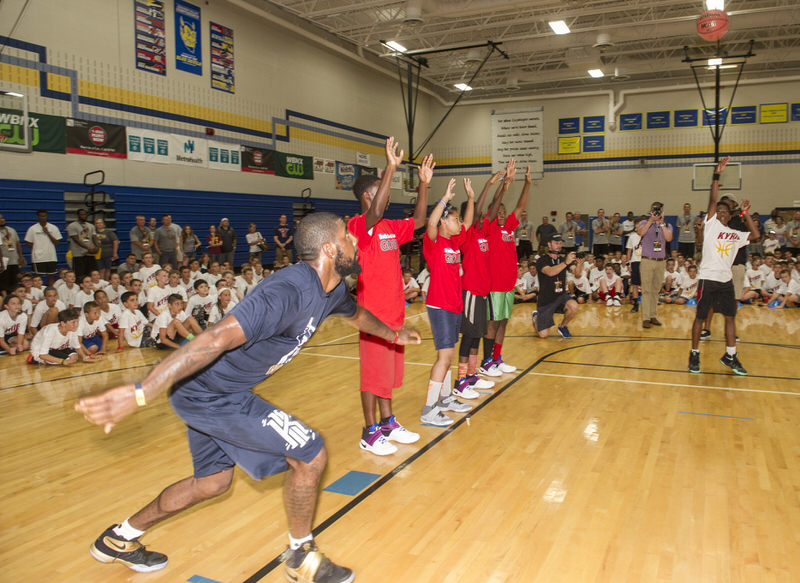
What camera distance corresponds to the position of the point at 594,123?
75.5 ft

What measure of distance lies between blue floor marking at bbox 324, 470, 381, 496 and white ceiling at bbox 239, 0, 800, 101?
526 inches

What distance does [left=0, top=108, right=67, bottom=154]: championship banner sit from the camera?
10.5 meters

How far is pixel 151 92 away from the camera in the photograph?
1315 centimetres

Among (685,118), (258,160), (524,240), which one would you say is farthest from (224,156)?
(685,118)

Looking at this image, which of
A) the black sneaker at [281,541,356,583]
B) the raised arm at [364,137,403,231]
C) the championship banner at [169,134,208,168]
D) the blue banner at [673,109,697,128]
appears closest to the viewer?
the black sneaker at [281,541,356,583]

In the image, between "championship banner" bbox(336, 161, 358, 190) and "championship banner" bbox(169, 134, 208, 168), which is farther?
"championship banner" bbox(336, 161, 358, 190)

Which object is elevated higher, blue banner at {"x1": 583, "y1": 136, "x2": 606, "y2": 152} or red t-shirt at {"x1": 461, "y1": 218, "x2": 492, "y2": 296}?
blue banner at {"x1": 583, "y1": 136, "x2": 606, "y2": 152}

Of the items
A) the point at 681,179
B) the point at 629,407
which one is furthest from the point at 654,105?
the point at 629,407

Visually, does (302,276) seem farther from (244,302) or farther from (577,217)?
(577,217)

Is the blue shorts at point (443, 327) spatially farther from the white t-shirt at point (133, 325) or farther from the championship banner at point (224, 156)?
the championship banner at point (224, 156)

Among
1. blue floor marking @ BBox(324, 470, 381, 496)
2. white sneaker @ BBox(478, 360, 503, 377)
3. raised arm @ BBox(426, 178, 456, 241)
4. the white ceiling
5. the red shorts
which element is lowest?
blue floor marking @ BBox(324, 470, 381, 496)

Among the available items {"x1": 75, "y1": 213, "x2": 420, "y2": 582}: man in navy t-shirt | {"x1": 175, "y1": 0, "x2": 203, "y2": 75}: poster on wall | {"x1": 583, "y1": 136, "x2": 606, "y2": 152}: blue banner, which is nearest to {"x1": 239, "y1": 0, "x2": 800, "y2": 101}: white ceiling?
{"x1": 175, "y1": 0, "x2": 203, "y2": 75}: poster on wall

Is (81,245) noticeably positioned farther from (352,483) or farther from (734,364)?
(734,364)

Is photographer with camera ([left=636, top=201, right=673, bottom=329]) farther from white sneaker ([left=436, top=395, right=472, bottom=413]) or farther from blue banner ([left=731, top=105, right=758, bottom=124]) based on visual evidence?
blue banner ([left=731, top=105, right=758, bottom=124])
